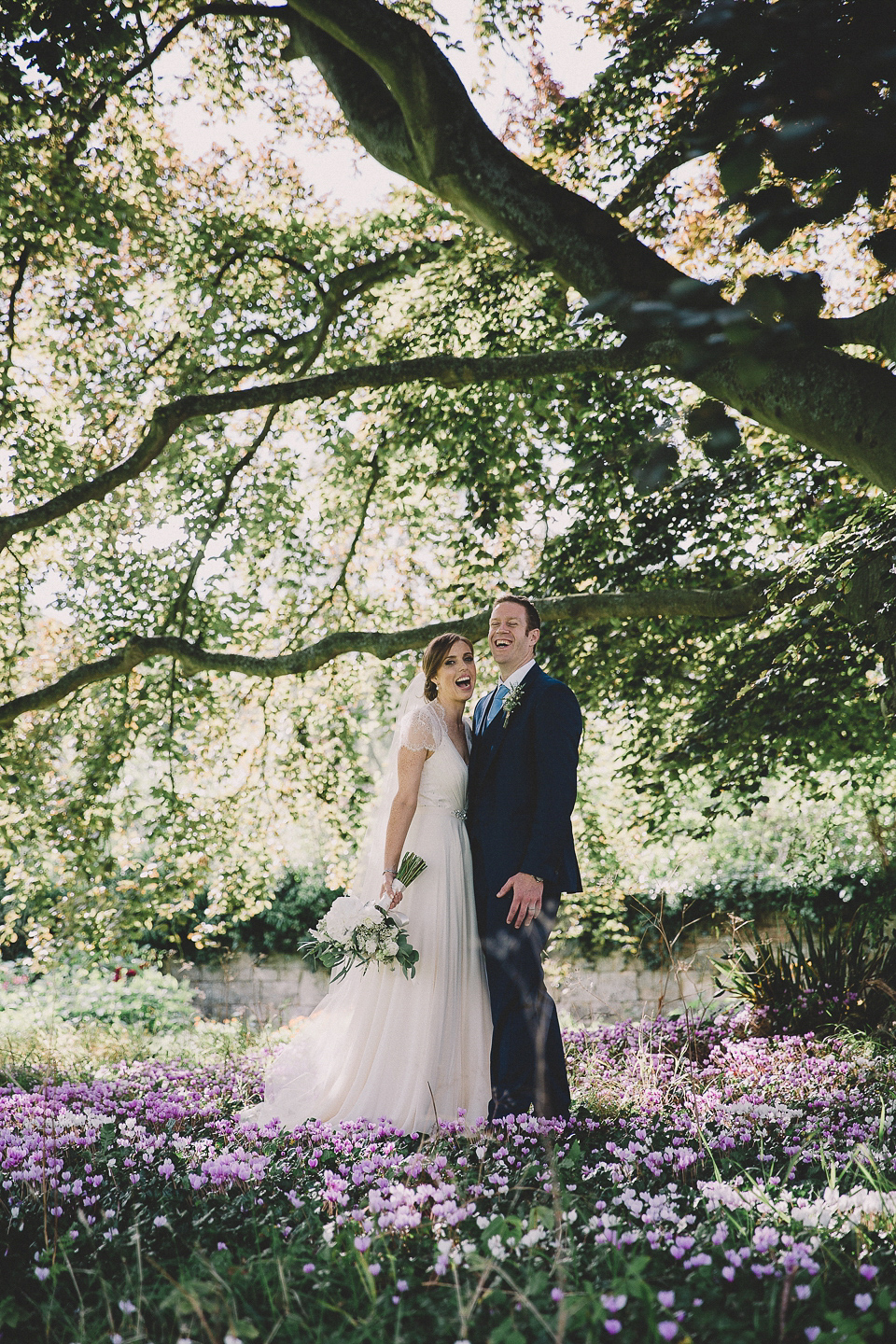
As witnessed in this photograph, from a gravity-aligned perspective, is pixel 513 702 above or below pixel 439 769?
above

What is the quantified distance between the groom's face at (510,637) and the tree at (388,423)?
766 mm

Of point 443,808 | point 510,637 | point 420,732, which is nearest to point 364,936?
point 443,808

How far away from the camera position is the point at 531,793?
446 cm

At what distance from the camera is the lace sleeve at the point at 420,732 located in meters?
4.64

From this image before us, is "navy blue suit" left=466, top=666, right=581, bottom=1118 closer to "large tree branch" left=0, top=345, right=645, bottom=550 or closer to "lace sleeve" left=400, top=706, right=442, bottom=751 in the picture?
"lace sleeve" left=400, top=706, right=442, bottom=751

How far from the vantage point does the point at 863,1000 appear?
250 inches

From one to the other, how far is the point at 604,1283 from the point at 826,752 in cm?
614

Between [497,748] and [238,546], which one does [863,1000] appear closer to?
[497,748]

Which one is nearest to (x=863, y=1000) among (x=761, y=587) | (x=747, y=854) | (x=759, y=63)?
(x=761, y=587)

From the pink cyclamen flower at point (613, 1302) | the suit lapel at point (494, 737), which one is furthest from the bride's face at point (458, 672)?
the pink cyclamen flower at point (613, 1302)

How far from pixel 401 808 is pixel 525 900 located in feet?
2.52

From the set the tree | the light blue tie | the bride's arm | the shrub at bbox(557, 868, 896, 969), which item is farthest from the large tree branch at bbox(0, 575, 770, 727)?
the shrub at bbox(557, 868, 896, 969)

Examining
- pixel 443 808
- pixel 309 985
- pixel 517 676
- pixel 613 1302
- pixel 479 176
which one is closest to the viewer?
pixel 613 1302

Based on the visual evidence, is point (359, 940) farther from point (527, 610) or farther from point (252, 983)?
point (252, 983)
